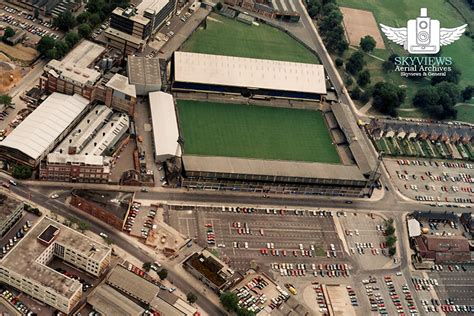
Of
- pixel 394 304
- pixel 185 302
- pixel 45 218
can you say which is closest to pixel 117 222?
pixel 45 218

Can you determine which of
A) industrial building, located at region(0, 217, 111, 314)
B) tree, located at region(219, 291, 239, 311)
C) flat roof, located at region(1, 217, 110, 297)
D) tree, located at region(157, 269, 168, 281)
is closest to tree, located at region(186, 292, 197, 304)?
tree, located at region(219, 291, 239, 311)

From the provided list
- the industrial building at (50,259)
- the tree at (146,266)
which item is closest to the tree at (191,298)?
the tree at (146,266)

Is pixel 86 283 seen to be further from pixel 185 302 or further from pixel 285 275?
pixel 285 275

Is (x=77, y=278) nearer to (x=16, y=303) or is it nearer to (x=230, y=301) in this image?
(x=16, y=303)

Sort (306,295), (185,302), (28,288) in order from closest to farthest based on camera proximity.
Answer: (28,288) < (185,302) < (306,295)

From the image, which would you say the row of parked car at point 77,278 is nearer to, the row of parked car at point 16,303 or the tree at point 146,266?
the row of parked car at point 16,303

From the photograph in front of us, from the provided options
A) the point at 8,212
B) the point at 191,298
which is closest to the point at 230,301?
the point at 191,298
